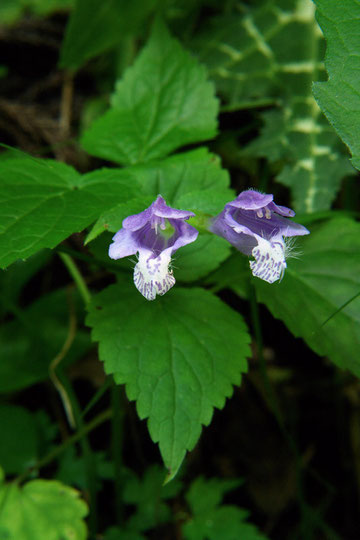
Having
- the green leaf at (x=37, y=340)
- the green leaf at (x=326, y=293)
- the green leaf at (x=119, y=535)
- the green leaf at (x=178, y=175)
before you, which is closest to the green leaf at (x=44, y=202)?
the green leaf at (x=178, y=175)

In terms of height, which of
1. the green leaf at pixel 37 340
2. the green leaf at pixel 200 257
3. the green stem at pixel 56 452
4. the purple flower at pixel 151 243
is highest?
the purple flower at pixel 151 243

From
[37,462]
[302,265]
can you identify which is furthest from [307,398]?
[37,462]

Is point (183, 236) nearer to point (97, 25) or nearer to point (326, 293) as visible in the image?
point (326, 293)

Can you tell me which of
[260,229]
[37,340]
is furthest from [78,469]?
[260,229]

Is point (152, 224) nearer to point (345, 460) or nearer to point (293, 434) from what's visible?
point (293, 434)

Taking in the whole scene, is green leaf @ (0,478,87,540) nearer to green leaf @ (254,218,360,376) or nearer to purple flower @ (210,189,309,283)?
green leaf @ (254,218,360,376)

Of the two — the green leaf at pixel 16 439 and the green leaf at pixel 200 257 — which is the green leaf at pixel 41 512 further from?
the green leaf at pixel 200 257
